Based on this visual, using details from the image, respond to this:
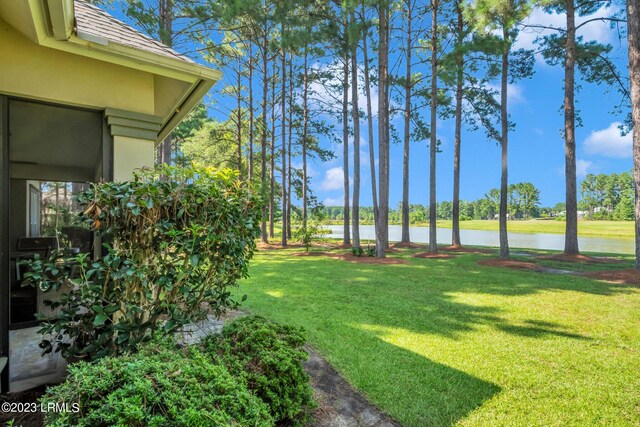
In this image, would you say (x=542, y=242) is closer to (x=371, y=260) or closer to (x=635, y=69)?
(x=635, y=69)

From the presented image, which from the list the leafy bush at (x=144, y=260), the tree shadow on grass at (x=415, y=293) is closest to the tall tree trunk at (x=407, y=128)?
the tree shadow on grass at (x=415, y=293)

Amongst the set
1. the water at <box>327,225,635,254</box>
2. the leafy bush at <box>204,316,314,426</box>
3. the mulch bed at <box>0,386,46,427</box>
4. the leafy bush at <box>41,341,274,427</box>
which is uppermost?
the leafy bush at <box>41,341,274,427</box>

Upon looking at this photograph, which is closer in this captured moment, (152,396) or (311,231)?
(152,396)

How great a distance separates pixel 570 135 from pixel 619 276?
20.0 ft

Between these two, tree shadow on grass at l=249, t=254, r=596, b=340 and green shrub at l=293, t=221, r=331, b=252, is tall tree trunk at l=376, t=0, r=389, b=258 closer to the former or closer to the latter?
tree shadow on grass at l=249, t=254, r=596, b=340

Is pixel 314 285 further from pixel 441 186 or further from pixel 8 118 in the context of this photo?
pixel 441 186

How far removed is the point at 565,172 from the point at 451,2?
8516 millimetres

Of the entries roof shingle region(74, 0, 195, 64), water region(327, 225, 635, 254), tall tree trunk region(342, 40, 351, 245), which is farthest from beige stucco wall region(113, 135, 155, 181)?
tall tree trunk region(342, 40, 351, 245)

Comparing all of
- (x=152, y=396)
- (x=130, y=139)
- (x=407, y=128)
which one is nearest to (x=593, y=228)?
(x=407, y=128)

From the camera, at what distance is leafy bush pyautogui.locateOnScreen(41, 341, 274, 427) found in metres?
1.30

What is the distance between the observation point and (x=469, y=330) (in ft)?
13.6

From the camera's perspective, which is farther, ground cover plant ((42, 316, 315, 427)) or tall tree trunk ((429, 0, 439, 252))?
tall tree trunk ((429, 0, 439, 252))

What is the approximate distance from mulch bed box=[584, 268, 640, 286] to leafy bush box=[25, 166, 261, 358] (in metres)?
9.05

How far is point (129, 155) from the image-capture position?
290 cm
